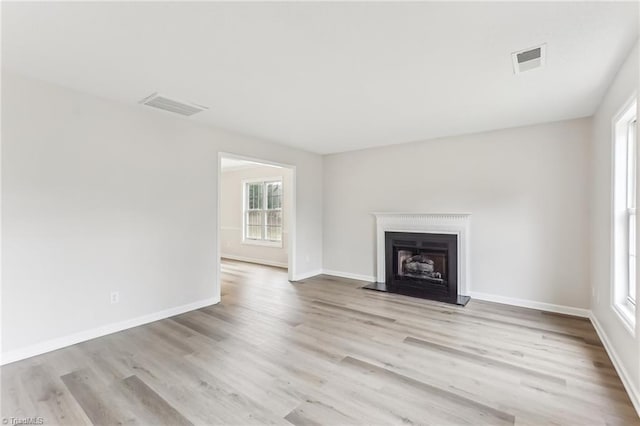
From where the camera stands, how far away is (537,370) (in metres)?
2.42

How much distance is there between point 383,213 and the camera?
204 inches

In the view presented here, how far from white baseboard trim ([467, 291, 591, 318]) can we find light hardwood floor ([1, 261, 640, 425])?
0.23 m

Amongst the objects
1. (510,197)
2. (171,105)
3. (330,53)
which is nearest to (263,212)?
(171,105)

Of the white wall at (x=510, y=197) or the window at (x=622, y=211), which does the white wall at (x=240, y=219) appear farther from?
the window at (x=622, y=211)

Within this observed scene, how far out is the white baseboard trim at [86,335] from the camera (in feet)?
8.43

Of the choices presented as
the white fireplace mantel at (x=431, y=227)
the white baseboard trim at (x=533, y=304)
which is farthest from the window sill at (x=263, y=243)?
the white baseboard trim at (x=533, y=304)

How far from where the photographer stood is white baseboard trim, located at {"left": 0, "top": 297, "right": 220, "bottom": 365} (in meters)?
2.57

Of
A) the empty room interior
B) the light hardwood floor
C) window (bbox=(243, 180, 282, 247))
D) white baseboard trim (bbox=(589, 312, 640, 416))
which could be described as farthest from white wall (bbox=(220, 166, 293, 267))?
white baseboard trim (bbox=(589, 312, 640, 416))

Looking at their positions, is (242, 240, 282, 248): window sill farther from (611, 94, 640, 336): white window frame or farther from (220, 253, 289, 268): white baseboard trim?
(611, 94, 640, 336): white window frame

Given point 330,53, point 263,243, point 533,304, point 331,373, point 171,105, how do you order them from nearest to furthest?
point 330,53, point 331,373, point 171,105, point 533,304, point 263,243

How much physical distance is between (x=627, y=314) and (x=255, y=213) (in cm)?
674

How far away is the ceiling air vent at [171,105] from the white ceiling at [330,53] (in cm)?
10

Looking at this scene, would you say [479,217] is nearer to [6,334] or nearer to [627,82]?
[627,82]

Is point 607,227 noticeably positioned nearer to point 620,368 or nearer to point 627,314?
point 627,314
